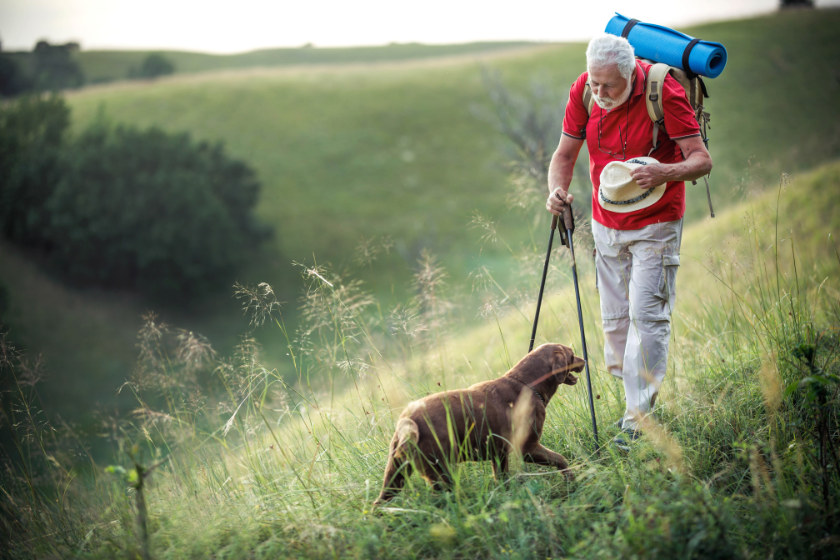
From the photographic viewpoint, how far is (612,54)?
2.64m

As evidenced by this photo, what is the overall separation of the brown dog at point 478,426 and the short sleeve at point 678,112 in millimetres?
1432

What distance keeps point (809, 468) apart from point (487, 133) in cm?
3241

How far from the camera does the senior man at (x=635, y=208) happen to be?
2.68 meters

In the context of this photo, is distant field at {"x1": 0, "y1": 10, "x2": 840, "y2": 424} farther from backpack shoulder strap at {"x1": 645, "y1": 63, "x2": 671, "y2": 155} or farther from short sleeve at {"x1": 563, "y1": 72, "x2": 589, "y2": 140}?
backpack shoulder strap at {"x1": 645, "y1": 63, "x2": 671, "y2": 155}

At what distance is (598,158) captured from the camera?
10.1ft

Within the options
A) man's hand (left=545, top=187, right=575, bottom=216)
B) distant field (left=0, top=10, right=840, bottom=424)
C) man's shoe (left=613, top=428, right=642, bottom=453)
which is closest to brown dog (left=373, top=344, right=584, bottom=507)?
man's shoe (left=613, top=428, right=642, bottom=453)

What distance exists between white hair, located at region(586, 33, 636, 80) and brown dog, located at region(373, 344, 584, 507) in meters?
1.59

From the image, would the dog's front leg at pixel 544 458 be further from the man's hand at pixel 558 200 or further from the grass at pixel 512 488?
the man's hand at pixel 558 200

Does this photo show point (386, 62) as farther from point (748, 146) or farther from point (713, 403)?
point (713, 403)

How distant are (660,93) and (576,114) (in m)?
0.54

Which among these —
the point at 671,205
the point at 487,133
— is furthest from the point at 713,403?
the point at 487,133

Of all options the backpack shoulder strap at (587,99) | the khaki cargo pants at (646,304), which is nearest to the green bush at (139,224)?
the backpack shoulder strap at (587,99)

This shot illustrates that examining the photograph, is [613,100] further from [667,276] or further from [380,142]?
[380,142]

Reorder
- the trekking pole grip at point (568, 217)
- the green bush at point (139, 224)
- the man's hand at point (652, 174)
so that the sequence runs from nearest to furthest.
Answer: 1. the man's hand at point (652, 174)
2. the trekking pole grip at point (568, 217)
3. the green bush at point (139, 224)
